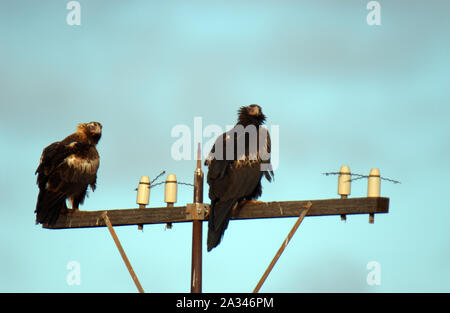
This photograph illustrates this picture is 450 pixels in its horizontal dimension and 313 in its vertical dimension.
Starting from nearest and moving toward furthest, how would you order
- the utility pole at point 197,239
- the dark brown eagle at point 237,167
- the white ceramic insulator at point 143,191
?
the utility pole at point 197,239 < the dark brown eagle at point 237,167 < the white ceramic insulator at point 143,191

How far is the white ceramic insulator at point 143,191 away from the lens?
1079 centimetres

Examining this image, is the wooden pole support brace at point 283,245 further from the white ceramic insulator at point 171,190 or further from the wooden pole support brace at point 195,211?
the white ceramic insulator at point 171,190

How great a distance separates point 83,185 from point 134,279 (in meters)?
3.08

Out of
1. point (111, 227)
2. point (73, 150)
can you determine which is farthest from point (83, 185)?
point (111, 227)

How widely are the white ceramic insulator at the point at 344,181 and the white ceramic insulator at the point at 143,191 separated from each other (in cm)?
278

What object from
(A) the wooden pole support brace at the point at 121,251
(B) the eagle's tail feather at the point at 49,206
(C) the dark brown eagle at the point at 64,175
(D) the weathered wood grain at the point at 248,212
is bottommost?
(A) the wooden pole support brace at the point at 121,251

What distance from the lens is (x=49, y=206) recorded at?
1178cm

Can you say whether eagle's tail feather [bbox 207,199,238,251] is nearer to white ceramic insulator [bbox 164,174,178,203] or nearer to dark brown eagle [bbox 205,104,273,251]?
dark brown eagle [bbox 205,104,273,251]

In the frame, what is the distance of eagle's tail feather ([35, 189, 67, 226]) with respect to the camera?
11711 millimetres

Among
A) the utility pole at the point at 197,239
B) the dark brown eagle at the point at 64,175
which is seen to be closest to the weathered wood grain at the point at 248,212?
the utility pole at the point at 197,239

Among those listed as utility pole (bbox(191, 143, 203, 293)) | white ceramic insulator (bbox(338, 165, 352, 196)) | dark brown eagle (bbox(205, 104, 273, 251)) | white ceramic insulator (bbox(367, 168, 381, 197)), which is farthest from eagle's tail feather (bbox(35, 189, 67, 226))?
white ceramic insulator (bbox(367, 168, 381, 197))

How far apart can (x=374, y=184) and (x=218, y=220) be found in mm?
2149

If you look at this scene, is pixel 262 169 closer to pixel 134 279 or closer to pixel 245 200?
pixel 245 200
